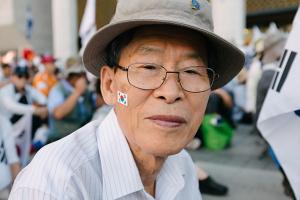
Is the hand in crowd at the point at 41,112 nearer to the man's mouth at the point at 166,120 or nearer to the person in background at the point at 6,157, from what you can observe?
the person in background at the point at 6,157

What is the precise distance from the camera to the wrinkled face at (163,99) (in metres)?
1.16

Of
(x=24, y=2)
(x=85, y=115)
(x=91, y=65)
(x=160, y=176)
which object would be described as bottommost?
(x=24, y=2)

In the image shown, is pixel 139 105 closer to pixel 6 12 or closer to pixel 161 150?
pixel 161 150

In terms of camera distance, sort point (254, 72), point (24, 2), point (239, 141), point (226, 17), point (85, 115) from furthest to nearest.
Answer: point (24, 2), point (226, 17), point (254, 72), point (239, 141), point (85, 115)

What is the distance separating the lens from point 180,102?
118 cm

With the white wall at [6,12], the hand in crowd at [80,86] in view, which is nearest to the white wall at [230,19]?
the hand in crowd at [80,86]

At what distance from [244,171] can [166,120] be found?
409 cm

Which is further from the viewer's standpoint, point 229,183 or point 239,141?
point 239,141

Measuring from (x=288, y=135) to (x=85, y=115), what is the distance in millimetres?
2820

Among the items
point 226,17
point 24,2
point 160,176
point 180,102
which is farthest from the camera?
point 24,2

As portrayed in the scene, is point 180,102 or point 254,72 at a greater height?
point 180,102

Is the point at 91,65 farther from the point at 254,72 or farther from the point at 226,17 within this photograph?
the point at 226,17

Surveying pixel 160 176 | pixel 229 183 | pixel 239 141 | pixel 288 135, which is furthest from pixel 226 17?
pixel 160 176

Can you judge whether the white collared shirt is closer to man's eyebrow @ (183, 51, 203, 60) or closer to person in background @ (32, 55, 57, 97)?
man's eyebrow @ (183, 51, 203, 60)
